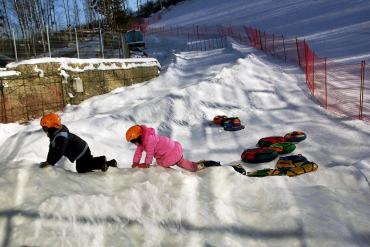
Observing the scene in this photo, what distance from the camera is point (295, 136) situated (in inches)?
335

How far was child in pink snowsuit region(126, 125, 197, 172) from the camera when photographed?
584 centimetres

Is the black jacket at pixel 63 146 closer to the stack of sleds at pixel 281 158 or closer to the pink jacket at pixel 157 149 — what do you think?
the pink jacket at pixel 157 149

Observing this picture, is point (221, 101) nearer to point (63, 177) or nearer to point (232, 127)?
point (232, 127)

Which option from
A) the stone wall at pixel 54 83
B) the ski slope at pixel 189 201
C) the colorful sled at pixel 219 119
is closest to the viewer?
the ski slope at pixel 189 201

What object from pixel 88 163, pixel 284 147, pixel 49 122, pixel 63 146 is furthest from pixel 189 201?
pixel 284 147

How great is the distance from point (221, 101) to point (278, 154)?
184 inches

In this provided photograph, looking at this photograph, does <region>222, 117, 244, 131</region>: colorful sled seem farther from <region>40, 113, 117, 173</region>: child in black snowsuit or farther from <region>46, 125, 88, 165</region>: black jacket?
<region>46, 125, 88, 165</region>: black jacket

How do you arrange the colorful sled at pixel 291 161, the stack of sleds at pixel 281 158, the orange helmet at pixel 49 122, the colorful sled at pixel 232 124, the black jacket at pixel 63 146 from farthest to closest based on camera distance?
the colorful sled at pixel 232 124 → the colorful sled at pixel 291 161 → the stack of sleds at pixel 281 158 → the orange helmet at pixel 49 122 → the black jacket at pixel 63 146

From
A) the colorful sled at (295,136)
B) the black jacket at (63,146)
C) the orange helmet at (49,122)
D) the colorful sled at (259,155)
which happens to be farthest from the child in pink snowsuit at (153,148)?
the colorful sled at (295,136)

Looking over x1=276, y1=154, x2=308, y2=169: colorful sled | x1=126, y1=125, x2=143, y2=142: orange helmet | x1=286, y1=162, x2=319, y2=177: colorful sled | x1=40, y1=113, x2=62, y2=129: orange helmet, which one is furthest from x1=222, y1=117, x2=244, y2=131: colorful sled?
x1=40, y1=113, x2=62, y2=129: orange helmet

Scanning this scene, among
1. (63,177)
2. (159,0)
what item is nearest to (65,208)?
(63,177)

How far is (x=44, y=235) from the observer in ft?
12.3

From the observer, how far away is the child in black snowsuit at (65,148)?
534 centimetres

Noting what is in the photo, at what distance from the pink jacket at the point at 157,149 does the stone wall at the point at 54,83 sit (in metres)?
6.88
